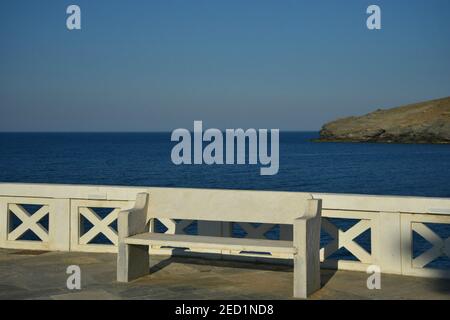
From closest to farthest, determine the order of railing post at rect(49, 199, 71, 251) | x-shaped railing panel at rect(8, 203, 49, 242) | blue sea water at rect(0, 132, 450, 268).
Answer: railing post at rect(49, 199, 71, 251), x-shaped railing panel at rect(8, 203, 49, 242), blue sea water at rect(0, 132, 450, 268)

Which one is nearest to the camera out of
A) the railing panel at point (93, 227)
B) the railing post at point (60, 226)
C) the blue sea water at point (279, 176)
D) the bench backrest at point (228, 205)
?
the bench backrest at point (228, 205)

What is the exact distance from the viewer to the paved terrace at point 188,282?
Result: 622cm

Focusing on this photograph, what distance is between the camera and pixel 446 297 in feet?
20.1

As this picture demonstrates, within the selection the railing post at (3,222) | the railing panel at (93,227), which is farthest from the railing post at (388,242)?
the railing post at (3,222)

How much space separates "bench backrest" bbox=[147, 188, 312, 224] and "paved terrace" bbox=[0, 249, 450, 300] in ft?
2.23

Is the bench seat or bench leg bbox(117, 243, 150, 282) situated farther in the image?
bench leg bbox(117, 243, 150, 282)

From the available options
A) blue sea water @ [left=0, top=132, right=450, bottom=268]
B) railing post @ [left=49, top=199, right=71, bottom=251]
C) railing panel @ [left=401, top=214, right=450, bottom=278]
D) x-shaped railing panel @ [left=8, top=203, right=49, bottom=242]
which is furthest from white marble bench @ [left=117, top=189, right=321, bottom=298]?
blue sea water @ [left=0, top=132, right=450, bottom=268]

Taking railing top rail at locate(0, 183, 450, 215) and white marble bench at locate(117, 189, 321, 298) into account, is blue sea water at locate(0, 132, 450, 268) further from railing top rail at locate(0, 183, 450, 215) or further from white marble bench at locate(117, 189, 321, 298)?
white marble bench at locate(117, 189, 321, 298)

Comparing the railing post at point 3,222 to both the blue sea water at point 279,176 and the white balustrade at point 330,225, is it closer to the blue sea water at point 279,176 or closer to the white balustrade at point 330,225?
the white balustrade at point 330,225

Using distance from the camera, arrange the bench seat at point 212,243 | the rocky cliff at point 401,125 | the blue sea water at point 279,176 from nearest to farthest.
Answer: the bench seat at point 212,243 < the blue sea water at point 279,176 < the rocky cliff at point 401,125

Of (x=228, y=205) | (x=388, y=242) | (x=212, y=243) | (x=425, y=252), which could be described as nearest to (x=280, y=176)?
(x=388, y=242)

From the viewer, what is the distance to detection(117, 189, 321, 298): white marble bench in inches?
240

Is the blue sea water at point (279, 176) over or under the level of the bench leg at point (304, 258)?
under
